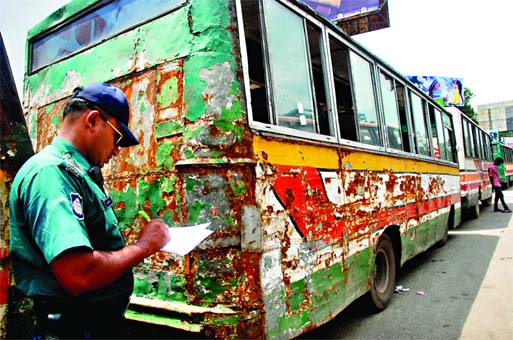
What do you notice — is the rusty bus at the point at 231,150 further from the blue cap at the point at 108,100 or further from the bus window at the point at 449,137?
the bus window at the point at 449,137

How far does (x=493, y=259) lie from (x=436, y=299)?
2.68 m

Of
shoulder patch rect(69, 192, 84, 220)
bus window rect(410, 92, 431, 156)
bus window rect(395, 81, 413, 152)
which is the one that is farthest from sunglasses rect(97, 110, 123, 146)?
bus window rect(410, 92, 431, 156)

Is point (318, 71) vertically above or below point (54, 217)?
above

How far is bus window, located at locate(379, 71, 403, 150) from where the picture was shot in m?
4.84

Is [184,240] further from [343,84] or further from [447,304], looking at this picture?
[447,304]

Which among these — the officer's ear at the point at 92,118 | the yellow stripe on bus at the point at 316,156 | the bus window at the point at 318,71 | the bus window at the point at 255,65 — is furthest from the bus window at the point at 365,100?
the officer's ear at the point at 92,118

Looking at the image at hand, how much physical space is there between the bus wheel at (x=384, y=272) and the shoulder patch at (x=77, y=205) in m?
3.73

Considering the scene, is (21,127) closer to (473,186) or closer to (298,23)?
(298,23)

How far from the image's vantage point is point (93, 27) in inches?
130

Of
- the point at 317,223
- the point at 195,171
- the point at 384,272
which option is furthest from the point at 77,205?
the point at 384,272

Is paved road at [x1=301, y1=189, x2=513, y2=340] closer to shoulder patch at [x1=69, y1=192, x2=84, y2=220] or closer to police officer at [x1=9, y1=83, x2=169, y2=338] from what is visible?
police officer at [x1=9, y1=83, x2=169, y2=338]

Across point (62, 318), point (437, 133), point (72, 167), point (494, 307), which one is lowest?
point (494, 307)

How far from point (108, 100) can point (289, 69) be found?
1711 mm

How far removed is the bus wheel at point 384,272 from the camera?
14.6 feet
